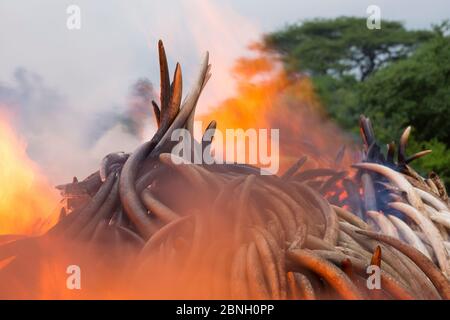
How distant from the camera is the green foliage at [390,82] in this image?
13586 mm

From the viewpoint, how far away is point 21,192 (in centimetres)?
288

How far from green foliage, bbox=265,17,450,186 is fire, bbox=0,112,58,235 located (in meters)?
6.15

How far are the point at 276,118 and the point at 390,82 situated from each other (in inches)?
422

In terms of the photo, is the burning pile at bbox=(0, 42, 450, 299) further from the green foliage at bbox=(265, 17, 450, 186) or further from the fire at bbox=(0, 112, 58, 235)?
the green foliage at bbox=(265, 17, 450, 186)

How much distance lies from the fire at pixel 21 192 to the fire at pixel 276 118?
1.03 metres

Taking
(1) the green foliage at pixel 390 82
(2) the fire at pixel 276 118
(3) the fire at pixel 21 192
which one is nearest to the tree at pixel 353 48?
(1) the green foliage at pixel 390 82

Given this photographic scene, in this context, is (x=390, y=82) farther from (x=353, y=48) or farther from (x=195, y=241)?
(x=195, y=241)

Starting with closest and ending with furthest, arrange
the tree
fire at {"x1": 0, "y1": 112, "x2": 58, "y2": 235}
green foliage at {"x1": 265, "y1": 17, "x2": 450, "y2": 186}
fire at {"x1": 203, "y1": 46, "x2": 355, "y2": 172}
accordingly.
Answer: fire at {"x1": 0, "y1": 112, "x2": 58, "y2": 235} → fire at {"x1": 203, "y1": 46, "x2": 355, "y2": 172} → green foliage at {"x1": 265, "y1": 17, "x2": 450, "y2": 186} → the tree

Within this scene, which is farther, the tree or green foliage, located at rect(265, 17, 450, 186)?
the tree

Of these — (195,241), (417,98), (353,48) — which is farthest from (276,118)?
(353,48)

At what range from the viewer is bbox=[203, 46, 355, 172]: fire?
12.2 feet

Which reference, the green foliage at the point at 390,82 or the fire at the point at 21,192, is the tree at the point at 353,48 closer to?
the green foliage at the point at 390,82

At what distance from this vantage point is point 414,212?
3248 millimetres

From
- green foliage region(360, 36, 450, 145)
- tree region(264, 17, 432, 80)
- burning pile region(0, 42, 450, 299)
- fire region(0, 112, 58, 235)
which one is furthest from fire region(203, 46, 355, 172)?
tree region(264, 17, 432, 80)
